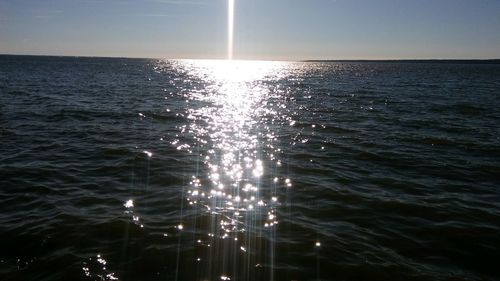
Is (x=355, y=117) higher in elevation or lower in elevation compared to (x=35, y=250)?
higher

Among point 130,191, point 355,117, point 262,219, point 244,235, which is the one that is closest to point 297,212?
point 262,219

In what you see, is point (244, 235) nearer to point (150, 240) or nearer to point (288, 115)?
point (150, 240)

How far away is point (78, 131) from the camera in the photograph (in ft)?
64.8

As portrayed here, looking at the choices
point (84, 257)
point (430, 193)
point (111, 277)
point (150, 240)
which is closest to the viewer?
point (111, 277)

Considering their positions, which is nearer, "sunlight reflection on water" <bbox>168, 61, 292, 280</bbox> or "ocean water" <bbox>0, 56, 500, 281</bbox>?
"ocean water" <bbox>0, 56, 500, 281</bbox>

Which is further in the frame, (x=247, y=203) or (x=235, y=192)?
(x=235, y=192)

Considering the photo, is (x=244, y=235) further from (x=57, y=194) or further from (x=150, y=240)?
(x=57, y=194)

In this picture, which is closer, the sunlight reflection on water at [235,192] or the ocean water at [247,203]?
the ocean water at [247,203]

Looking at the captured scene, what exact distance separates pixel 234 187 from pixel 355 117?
52.8 ft

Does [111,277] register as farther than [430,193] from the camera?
No

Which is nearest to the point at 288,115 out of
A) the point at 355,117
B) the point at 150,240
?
the point at 355,117

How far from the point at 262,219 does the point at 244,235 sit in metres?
1.01

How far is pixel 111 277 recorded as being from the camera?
6969 mm

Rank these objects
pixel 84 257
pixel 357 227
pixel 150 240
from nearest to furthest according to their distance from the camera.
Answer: pixel 84 257 < pixel 150 240 < pixel 357 227
